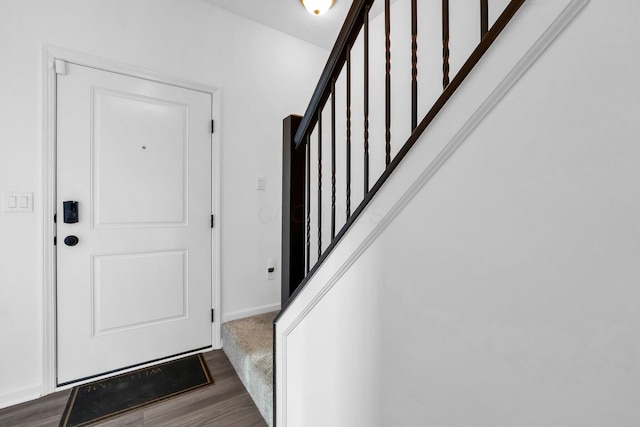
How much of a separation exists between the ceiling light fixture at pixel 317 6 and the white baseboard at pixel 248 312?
2.41 meters

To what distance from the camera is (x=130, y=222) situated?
77.2 inches

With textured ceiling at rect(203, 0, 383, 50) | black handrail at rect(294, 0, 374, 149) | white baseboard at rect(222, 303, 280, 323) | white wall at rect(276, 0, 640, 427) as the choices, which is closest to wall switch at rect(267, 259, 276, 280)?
white baseboard at rect(222, 303, 280, 323)

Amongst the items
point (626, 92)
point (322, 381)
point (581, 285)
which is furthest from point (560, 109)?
point (322, 381)

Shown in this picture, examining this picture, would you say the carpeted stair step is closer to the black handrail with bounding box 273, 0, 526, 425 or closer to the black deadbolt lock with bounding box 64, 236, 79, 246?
the black handrail with bounding box 273, 0, 526, 425

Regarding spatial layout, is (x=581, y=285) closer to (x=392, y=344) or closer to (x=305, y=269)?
(x=392, y=344)

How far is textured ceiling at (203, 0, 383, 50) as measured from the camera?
2211 mm

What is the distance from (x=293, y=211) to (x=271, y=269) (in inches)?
54.4

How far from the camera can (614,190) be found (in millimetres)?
433

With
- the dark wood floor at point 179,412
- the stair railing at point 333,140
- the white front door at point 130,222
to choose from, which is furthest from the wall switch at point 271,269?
the stair railing at point 333,140

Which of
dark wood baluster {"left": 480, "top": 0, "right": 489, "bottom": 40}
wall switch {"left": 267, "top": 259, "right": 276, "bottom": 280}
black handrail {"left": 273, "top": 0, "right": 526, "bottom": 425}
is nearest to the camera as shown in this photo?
dark wood baluster {"left": 480, "top": 0, "right": 489, "bottom": 40}

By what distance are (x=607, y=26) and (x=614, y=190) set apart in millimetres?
246

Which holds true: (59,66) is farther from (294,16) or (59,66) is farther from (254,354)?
(254,354)

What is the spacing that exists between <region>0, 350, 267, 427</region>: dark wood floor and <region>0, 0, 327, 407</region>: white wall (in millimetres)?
127

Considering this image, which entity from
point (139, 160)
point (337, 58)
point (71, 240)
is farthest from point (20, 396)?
point (337, 58)
